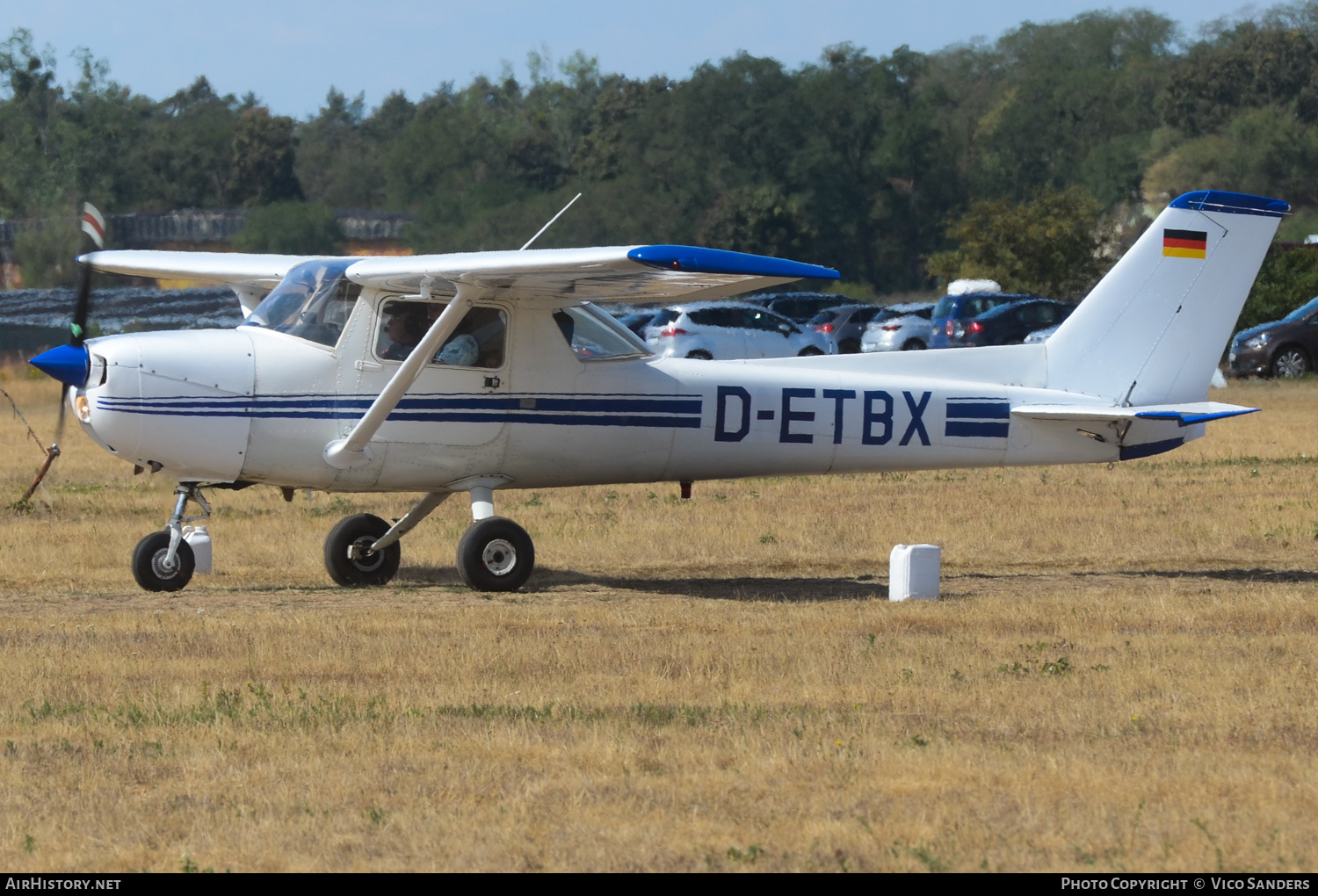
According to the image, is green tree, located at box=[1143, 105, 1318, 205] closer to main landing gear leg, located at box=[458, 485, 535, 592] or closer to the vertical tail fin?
the vertical tail fin

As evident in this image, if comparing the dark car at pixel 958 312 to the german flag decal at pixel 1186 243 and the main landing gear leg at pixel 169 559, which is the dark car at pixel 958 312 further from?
the main landing gear leg at pixel 169 559

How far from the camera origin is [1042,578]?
41.1ft

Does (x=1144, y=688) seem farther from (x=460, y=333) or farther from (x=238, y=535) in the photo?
(x=238, y=535)

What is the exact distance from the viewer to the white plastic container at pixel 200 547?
42.0 ft

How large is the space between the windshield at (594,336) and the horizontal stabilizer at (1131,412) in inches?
122

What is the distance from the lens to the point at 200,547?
12.8m

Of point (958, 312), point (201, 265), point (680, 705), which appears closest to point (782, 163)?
point (958, 312)

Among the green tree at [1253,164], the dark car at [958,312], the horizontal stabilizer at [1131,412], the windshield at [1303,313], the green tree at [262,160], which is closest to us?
the horizontal stabilizer at [1131,412]

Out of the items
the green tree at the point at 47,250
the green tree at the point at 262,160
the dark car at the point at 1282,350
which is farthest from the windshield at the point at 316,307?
the green tree at the point at 262,160

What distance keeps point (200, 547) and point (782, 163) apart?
57.0 meters

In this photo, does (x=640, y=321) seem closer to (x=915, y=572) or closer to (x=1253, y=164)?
(x=915, y=572)

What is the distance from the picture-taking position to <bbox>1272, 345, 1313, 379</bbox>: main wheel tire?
33.4 meters

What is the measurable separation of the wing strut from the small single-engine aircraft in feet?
0.05
